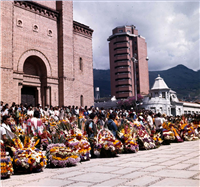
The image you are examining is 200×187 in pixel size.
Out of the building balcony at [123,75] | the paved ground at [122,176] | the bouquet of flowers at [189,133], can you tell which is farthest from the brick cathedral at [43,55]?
the building balcony at [123,75]

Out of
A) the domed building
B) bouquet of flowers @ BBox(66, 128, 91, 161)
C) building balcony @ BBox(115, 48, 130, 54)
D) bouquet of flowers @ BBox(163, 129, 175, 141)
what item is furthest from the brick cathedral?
building balcony @ BBox(115, 48, 130, 54)

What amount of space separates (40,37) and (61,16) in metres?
4.10

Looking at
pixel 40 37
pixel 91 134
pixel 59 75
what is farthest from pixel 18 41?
pixel 91 134

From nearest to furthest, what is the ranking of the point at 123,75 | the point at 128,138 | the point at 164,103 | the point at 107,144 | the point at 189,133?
the point at 107,144, the point at 128,138, the point at 189,133, the point at 164,103, the point at 123,75

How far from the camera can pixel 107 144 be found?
936 cm

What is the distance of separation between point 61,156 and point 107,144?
2.21m

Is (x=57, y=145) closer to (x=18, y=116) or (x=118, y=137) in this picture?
(x=118, y=137)

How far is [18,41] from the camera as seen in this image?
2320 centimetres

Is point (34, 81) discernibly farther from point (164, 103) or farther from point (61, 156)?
point (164, 103)

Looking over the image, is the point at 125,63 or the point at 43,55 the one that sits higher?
the point at 125,63

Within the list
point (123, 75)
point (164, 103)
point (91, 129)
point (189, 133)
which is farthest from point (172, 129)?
point (123, 75)

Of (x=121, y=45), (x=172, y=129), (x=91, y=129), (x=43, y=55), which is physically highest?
(x=121, y=45)

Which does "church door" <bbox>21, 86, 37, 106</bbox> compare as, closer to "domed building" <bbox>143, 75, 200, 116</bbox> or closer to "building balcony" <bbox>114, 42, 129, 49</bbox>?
"domed building" <bbox>143, 75, 200, 116</bbox>

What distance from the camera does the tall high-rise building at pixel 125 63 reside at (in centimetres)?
8694
